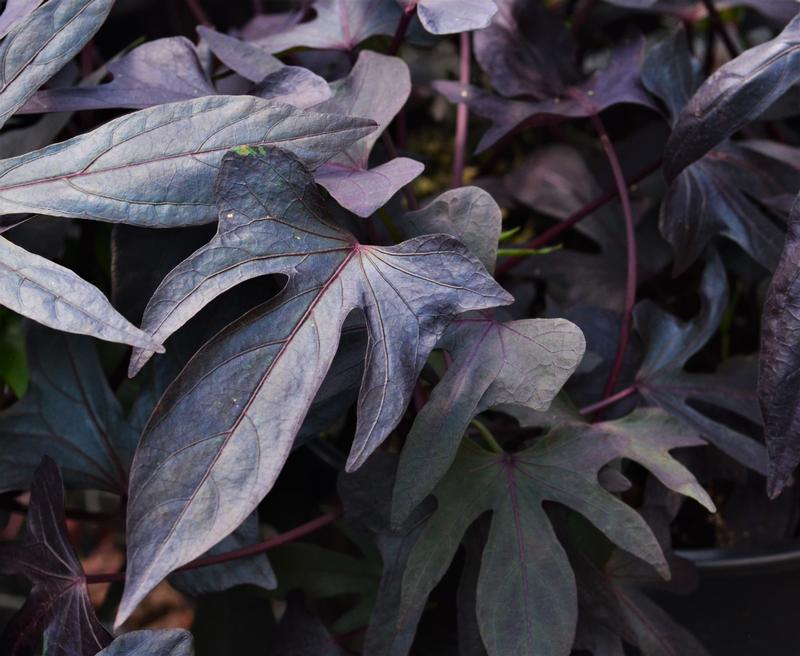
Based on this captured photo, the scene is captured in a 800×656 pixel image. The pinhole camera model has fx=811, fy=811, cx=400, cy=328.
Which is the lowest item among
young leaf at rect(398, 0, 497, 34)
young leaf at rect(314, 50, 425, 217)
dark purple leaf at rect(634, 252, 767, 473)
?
dark purple leaf at rect(634, 252, 767, 473)

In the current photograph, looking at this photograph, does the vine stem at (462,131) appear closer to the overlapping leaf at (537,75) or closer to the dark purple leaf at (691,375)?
the overlapping leaf at (537,75)

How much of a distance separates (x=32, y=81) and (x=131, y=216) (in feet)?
0.36

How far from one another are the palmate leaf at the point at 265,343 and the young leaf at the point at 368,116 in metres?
0.03

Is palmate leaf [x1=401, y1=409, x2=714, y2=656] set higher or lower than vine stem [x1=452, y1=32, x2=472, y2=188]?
lower

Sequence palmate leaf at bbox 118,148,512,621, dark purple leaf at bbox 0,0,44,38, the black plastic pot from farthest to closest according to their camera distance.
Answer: the black plastic pot, dark purple leaf at bbox 0,0,44,38, palmate leaf at bbox 118,148,512,621

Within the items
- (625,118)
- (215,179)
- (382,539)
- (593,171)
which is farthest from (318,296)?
(625,118)

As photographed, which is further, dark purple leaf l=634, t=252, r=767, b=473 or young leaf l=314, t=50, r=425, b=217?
dark purple leaf l=634, t=252, r=767, b=473

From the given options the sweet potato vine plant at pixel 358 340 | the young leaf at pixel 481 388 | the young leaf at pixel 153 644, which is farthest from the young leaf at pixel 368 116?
the young leaf at pixel 153 644

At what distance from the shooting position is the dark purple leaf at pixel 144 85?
1.63 feet

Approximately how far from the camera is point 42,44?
0.44 meters

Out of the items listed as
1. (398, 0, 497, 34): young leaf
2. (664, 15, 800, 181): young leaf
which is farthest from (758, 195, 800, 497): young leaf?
(398, 0, 497, 34): young leaf

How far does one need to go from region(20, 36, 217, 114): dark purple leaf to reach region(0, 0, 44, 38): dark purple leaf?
43 mm

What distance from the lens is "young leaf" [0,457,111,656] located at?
1.48ft

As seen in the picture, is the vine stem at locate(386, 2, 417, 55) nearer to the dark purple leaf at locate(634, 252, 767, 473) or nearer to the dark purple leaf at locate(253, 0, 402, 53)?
the dark purple leaf at locate(253, 0, 402, 53)
